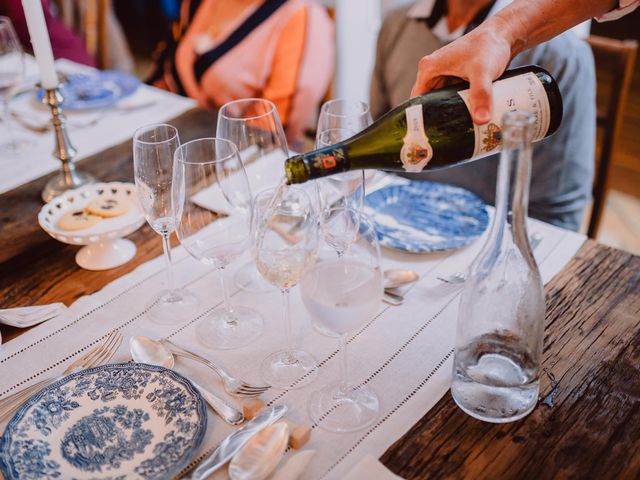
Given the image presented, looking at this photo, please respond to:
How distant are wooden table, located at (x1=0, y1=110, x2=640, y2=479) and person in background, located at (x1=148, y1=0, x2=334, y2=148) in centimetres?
107

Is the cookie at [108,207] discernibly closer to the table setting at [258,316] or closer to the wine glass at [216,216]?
the table setting at [258,316]

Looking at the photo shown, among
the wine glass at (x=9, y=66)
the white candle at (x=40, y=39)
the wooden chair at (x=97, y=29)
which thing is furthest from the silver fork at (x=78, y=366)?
the wooden chair at (x=97, y=29)

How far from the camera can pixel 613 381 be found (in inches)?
32.5

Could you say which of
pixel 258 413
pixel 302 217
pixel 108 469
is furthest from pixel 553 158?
pixel 108 469

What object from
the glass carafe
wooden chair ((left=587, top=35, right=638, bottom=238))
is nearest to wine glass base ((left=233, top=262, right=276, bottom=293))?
the glass carafe

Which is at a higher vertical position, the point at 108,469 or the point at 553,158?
the point at 108,469

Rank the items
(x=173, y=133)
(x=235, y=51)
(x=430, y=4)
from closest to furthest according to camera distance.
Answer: (x=173, y=133) < (x=430, y=4) < (x=235, y=51)

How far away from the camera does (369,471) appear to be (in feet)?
2.31

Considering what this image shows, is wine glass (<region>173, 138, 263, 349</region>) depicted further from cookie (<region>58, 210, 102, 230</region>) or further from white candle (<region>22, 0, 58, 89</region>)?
white candle (<region>22, 0, 58, 89</region>)

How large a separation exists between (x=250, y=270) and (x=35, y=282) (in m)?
0.35

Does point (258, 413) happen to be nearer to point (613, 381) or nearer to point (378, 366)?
point (378, 366)

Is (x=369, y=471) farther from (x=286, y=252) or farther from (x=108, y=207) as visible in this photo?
(x=108, y=207)

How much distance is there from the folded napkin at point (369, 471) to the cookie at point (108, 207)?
2.17ft

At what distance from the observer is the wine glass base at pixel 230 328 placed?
3.00 ft
